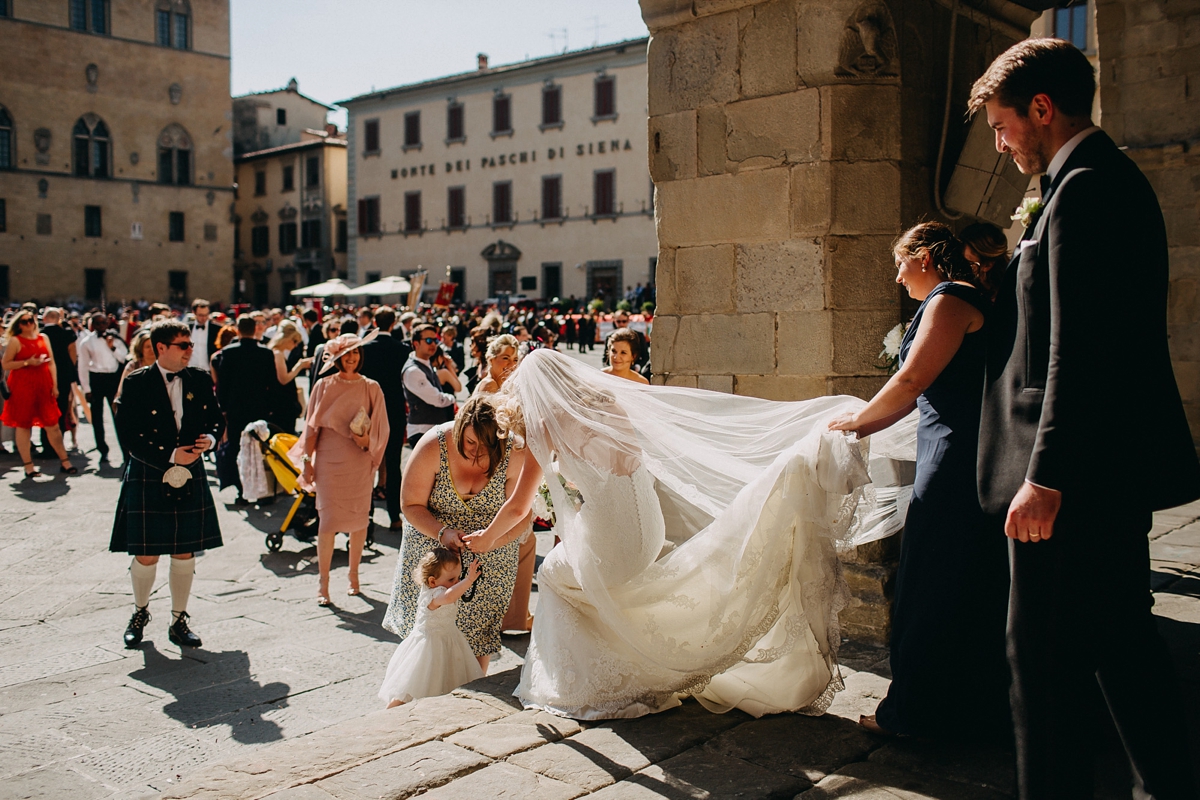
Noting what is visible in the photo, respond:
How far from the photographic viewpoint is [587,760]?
9.66ft

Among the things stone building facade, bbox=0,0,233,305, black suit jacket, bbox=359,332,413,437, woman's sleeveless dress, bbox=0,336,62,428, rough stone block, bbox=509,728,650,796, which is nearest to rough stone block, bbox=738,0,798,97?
rough stone block, bbox=509,728,650,796

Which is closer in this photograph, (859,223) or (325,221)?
(859,223)

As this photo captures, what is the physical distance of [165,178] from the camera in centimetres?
4275

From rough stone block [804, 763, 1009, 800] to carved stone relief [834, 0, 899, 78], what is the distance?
115 inches

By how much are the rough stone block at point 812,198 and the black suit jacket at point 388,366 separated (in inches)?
166

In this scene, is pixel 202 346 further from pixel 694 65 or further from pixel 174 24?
pixel 174 24

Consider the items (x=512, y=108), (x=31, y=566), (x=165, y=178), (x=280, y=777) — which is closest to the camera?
(x=280, y=777)

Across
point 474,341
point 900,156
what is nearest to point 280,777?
point 900,156

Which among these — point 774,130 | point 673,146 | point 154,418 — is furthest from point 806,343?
point 154,418

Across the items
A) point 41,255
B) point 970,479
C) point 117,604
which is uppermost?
point 41,255

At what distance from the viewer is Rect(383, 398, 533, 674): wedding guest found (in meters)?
3.87

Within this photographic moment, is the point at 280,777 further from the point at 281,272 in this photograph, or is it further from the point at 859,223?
the point at 281,272

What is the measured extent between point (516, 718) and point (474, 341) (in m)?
5.75

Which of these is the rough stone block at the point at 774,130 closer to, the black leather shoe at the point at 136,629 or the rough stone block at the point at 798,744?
the rough stone block at the point at 798,744
